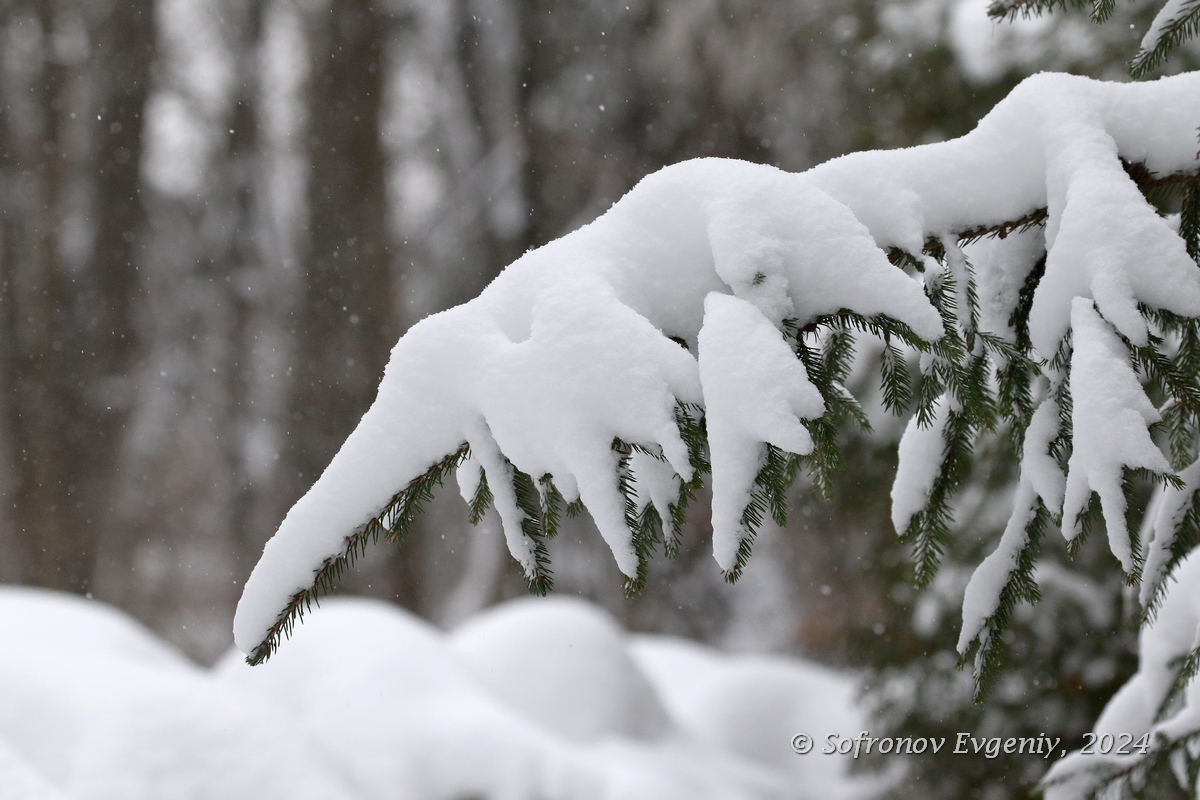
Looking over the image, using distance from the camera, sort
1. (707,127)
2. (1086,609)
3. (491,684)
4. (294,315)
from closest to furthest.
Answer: (1086,609) < (491,684) < (707,127) < (294,315)

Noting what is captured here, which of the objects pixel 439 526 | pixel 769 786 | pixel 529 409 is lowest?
pixel 439 526

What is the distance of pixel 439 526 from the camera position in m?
11.2

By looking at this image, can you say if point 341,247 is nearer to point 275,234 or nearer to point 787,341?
point 275,234

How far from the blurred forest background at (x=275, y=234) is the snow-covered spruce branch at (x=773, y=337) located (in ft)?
27.1

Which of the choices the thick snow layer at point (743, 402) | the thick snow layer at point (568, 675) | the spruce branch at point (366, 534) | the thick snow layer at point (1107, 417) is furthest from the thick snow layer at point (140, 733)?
the thick snow layer at point (1107, 417)

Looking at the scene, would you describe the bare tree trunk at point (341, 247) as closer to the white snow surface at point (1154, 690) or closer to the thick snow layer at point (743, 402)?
the white snow surface at point (1154, 690)

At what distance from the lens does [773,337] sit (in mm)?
1209

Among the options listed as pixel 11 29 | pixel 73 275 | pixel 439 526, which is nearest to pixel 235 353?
pixel 73 275

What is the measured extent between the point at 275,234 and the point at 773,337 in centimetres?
1076

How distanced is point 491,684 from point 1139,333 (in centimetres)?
410

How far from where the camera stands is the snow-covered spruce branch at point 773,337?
1244 mm

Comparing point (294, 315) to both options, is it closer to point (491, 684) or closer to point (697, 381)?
point (491, 684)

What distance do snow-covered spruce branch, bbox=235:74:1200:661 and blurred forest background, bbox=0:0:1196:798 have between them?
8.26 metres

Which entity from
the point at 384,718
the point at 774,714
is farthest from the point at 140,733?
the point at 774,714
